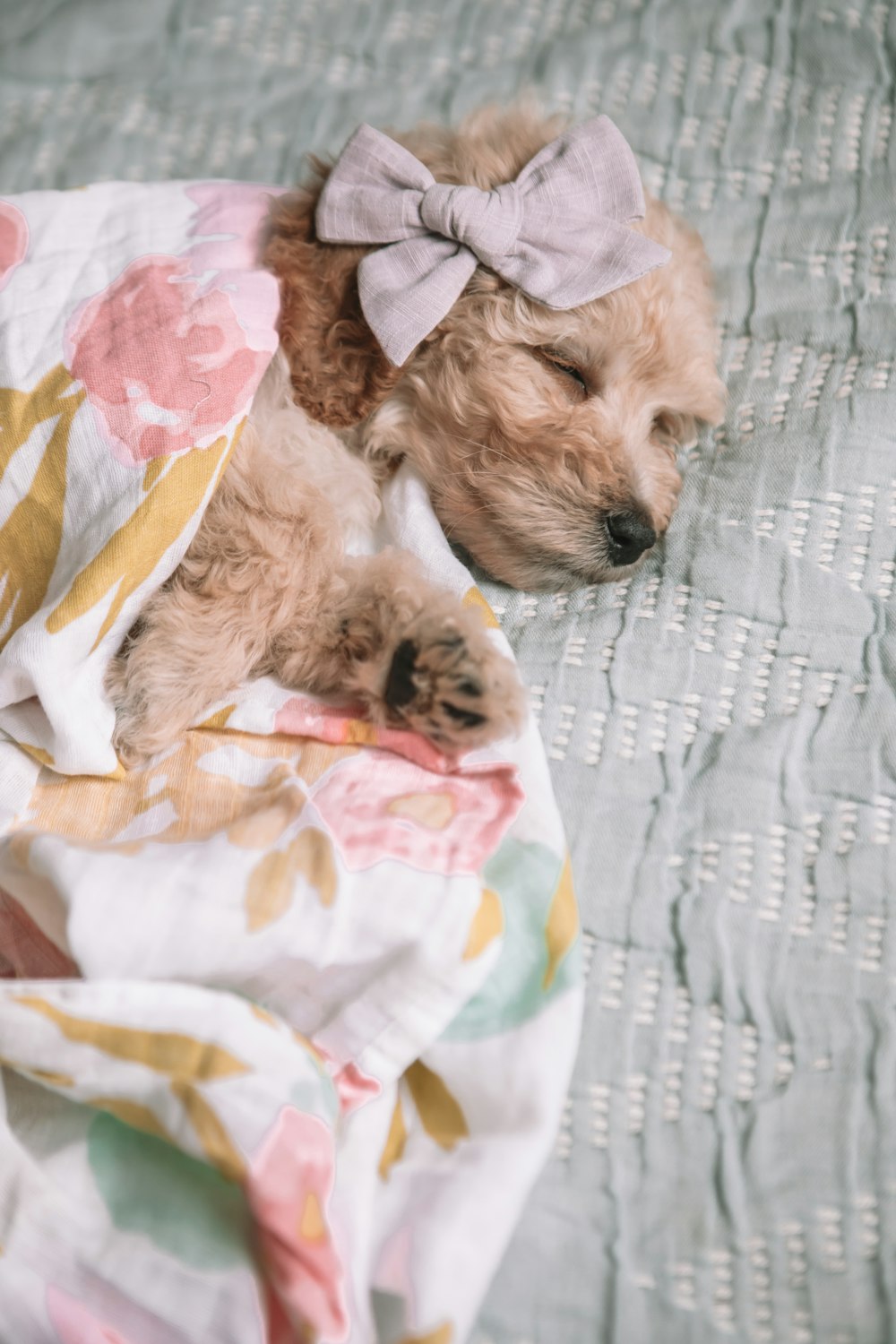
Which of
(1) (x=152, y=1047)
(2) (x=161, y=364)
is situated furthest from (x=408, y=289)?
(1) (x=152, y=1047)

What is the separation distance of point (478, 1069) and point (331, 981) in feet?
0.64

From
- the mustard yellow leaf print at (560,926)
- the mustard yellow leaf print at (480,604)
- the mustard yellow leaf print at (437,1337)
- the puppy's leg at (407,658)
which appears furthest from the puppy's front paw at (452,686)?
the mustard yellow leaf print at (437,1337)

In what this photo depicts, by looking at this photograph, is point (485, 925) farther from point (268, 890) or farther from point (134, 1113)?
point (134, 1113)

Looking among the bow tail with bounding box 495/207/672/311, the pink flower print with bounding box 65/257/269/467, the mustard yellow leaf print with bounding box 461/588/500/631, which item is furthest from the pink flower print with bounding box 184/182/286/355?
the mustard yellow leaf print with bounding box 461/588/500/631

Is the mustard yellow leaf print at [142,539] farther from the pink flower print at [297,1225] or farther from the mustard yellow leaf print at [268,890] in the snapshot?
the pink flower print at [297,1225]

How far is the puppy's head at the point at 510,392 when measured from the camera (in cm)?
167

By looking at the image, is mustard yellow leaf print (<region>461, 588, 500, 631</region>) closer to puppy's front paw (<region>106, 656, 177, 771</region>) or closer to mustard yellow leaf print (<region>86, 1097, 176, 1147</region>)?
puppy's front paw (<region>106, 656, 177, 771</region>)

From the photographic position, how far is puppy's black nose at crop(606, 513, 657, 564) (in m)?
1.67

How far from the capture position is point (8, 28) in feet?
8.45

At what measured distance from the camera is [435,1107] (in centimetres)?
124

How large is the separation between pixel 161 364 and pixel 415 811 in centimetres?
74

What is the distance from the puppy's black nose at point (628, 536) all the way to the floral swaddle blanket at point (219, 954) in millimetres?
460

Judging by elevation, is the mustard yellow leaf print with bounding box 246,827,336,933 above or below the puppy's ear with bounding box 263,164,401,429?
below

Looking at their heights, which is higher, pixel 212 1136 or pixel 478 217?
pixel 478 217
